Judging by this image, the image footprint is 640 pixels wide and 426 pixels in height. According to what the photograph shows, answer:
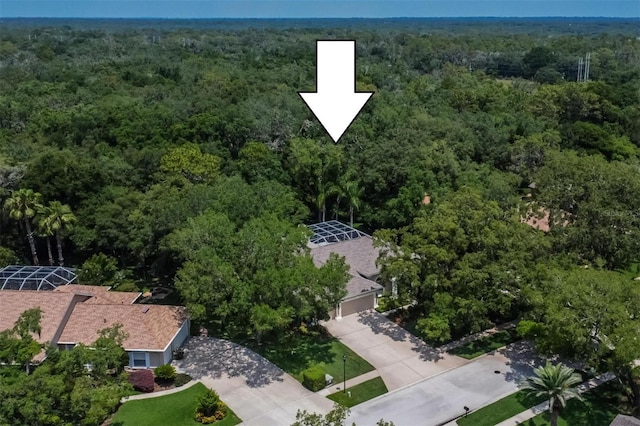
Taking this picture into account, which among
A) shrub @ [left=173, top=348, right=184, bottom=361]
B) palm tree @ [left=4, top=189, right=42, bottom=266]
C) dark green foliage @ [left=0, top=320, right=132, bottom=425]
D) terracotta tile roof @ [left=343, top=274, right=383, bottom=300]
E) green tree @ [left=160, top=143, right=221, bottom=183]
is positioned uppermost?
green tree @ [left=160, top=143, right=221, bottom=183]

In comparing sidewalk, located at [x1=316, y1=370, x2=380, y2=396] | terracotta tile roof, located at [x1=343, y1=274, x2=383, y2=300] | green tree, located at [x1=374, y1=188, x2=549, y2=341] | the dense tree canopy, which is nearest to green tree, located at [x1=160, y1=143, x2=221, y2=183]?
the dense tree canopy

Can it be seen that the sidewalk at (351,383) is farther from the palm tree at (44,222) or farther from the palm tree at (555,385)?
the palm tree at (44,222)

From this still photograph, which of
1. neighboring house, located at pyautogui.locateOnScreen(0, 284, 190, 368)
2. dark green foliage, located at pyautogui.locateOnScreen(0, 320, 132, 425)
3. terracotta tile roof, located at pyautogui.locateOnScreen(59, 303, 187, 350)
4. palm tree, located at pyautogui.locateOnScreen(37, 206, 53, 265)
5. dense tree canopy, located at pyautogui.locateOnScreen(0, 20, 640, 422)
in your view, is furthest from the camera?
palm tree, located at pyautogui.locateOnScreen(37, 206, 53, 265)

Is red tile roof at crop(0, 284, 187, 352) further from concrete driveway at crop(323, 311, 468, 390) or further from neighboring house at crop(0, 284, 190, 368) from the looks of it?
concrete driveway at crop(323, 311, 468, 390)

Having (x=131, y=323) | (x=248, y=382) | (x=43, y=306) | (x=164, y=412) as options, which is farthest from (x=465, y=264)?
(x=43, y=306)

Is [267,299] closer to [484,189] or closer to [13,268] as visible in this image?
[13,268]

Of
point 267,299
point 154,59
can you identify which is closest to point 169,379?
point 267,299
